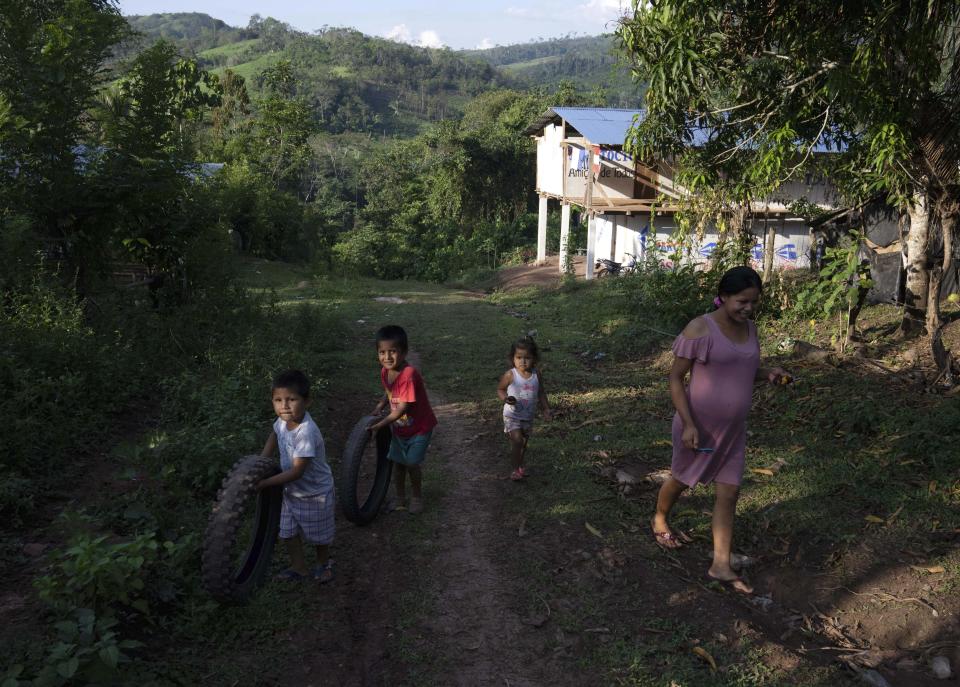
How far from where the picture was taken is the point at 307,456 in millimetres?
4375

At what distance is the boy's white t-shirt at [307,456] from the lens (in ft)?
14.4

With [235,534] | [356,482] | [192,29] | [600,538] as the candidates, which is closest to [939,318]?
[600,538]

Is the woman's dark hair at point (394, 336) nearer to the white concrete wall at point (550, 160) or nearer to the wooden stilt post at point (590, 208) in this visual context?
the wooden stilt post at point (590, 208)

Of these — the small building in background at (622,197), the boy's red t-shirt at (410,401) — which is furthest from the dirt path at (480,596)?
the small building in background at (622,197)

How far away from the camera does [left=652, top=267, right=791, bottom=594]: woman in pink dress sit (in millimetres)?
4375

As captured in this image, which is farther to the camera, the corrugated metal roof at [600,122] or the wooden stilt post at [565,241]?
the wooden stilt post at [565,241]

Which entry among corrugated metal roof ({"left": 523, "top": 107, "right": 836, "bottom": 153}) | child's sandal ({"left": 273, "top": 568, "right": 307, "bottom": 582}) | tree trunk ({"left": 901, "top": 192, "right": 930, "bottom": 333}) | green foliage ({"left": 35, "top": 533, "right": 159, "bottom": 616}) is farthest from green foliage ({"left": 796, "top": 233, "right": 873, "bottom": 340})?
corrugated metal roof ({"left": 523, "top": 107, "right": 836, "bottom": 153})

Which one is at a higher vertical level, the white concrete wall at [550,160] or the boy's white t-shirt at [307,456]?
the white concrete wall at [550,160]

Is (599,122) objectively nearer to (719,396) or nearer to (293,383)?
(719,396)

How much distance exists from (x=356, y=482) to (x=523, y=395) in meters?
1.64

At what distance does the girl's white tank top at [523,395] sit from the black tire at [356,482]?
1.16 metres

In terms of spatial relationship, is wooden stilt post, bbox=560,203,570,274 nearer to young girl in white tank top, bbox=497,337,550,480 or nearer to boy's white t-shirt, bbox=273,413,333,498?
young girl in white tank top, bbox=497,337,550,480

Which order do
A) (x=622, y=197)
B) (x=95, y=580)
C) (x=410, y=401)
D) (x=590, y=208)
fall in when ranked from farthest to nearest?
(x=622, y=197) → (x=590, y=208) → (x=410, y=401) → (x=95, y=580)

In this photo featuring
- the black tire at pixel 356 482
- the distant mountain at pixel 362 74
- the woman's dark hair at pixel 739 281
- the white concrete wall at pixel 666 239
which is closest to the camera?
the woman's dark hair at pixel 739 281
